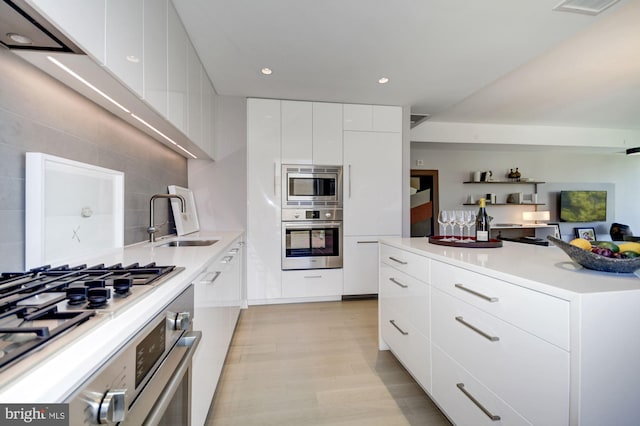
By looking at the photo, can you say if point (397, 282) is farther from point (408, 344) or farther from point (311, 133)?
point (311, 133)

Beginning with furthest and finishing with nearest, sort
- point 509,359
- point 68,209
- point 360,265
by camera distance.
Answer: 1. point 360,265
2. point 68,209
3. point 509,359

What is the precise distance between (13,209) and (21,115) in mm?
368

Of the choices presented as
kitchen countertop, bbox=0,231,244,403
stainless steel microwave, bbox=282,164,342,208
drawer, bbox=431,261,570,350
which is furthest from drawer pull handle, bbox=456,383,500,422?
stainless steel microwave, bbox=282,164,342,208

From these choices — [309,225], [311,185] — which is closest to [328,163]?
[311,185]

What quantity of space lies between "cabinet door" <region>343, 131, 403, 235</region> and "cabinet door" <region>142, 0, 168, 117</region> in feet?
7.19

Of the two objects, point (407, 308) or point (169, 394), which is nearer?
point (169, 394)

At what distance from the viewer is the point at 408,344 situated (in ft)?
5.61

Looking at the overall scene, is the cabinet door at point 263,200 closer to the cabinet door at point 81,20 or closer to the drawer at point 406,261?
the drawer at point 406,261

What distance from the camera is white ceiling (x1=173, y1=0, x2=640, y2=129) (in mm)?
1916

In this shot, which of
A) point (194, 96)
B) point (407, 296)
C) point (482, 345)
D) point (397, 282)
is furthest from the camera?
point (194, 96)

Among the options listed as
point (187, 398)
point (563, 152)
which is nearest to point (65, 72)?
point (187, 398)

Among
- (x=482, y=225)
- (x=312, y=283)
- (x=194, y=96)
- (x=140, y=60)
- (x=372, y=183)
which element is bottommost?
(x=312, y=283)

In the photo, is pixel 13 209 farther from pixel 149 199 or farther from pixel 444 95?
pixel 444 95

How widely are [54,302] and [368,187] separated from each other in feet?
10.3
